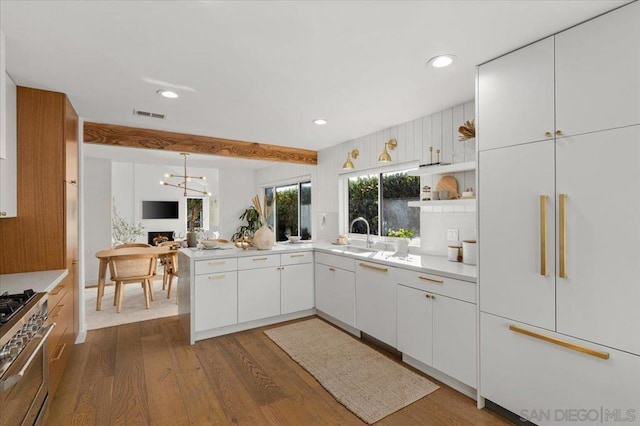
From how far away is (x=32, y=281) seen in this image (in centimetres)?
216

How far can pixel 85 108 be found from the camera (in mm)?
2975

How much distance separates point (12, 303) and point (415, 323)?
2.61 m

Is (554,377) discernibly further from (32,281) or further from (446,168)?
(32,281)

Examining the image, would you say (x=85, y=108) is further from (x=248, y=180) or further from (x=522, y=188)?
(x=248, y=180)

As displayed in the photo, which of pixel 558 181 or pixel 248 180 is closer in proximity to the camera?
pixel 558 181

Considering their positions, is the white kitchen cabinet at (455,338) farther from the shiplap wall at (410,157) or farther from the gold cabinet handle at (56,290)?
the gold cabinet handle at (56,290)

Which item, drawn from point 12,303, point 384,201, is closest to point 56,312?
point 12,303

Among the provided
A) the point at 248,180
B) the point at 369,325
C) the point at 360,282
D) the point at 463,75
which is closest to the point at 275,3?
the point at 463,75

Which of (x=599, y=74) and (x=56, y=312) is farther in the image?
(x=56, y=312)

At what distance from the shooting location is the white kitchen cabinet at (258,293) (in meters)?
3.44

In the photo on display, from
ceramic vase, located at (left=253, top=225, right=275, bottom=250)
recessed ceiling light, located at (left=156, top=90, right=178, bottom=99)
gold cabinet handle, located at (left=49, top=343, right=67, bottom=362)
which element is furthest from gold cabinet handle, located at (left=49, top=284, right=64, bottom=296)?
ceramic vase, located at (left=253, top=225, right=275, bottom=250)

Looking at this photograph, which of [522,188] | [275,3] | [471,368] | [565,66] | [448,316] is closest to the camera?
[275,3]

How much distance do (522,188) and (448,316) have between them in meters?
1.05

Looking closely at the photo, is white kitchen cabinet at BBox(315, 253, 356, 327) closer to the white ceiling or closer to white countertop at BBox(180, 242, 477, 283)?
white countertop at BBox(180, 242, 477, 283)
